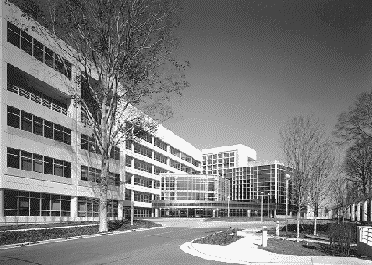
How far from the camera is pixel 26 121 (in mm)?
32875

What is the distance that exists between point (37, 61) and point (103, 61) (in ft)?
33.7

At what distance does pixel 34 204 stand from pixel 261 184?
8271 cm

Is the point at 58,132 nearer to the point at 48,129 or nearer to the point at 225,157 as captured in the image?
the point at 48,129

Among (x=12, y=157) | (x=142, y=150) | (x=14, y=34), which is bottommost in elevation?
(x=142, y=150)

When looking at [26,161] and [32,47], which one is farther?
[32,47]

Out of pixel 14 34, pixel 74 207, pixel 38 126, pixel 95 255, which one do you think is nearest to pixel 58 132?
pixel 38 126

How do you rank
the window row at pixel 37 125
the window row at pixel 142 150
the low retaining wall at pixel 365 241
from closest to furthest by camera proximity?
the low retaining wall at pixel 365 241 < the window row at pixel 37 125 < the window row at pixel 142 150

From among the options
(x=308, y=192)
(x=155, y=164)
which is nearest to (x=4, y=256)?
(x=308, y=192)

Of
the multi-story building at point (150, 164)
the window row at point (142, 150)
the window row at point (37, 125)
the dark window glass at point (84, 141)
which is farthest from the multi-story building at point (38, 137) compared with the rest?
the window row at point (142, 150)

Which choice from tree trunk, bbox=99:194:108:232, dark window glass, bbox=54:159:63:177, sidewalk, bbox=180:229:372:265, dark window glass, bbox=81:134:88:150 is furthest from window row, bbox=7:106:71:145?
sidewalk, bbox=180:229:372:265

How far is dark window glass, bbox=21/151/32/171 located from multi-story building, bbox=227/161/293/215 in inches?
3039

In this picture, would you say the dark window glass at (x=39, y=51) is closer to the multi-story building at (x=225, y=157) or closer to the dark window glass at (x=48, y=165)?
the dark window glass at (x=48, y=165)

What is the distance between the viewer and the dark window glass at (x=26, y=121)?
106 ft

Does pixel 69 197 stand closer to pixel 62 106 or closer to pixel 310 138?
pixel 62 106
